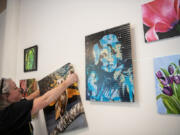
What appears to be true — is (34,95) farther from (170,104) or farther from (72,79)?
(170,104)

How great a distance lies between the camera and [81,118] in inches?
45.8

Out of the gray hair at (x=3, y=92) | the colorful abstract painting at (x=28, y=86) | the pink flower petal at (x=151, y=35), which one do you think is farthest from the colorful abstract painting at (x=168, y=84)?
the colorful abstract painting at (x=28, y=86)

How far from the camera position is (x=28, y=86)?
1.70 metres

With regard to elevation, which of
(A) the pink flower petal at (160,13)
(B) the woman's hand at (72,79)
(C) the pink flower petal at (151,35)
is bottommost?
(B) the woman's hand at (72,79)

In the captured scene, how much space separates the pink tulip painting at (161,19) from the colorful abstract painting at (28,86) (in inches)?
52.6

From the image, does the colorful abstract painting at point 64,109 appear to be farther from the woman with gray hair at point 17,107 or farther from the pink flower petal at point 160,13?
the pink flower petal at point 160,13

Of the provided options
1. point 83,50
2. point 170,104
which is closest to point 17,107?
point 83,50

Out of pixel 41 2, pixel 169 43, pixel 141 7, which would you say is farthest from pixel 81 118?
pixel 41 2

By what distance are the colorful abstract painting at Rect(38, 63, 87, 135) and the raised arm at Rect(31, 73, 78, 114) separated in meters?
0.06

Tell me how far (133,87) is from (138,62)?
0.18m

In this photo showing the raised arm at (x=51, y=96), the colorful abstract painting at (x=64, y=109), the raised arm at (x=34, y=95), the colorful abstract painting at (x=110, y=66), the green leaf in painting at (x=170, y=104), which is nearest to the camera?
→ the green leaf in painting at (x=170, y=104)

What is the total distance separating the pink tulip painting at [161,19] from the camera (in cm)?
82

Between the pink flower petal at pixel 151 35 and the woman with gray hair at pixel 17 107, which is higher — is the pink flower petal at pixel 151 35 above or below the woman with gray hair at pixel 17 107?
above

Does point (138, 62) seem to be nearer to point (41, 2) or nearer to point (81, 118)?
point (81, 118)
